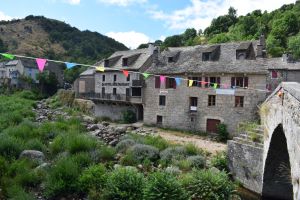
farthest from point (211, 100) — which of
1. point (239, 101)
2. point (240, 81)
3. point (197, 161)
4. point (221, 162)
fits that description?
point (197, 161)

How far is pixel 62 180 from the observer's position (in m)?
11.2

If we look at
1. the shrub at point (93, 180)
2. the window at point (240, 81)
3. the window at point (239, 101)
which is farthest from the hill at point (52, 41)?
the shrub at point (93, 180)

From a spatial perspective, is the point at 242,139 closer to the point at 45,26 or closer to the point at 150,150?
the point at 150,150

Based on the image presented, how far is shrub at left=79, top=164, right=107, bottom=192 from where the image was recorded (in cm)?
Answer: 1112

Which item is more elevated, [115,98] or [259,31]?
[259,31]

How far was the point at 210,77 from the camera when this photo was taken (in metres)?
23.8

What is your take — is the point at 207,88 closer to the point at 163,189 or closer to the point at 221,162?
the point at 221,162

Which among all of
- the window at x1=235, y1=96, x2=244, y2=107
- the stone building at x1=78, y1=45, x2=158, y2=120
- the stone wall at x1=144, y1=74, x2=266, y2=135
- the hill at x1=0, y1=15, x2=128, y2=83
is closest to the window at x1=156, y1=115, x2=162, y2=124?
the stone wall at x1=144, y1=74, x2=266, y2=135

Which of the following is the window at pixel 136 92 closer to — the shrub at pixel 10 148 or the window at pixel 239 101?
the window at pixel 239 101

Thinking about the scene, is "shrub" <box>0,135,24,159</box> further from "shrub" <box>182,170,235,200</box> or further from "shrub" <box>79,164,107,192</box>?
"shrub" <box>182,170,235,200</box>

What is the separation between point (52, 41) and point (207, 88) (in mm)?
84689

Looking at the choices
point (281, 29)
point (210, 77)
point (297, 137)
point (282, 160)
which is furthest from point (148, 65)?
point (281, 29)

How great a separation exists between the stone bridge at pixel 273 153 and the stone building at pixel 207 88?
8368mm

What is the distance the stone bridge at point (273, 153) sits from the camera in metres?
7.94
